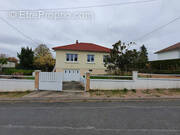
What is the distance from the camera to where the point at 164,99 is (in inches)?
233

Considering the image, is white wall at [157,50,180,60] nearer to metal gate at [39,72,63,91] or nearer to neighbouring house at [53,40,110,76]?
neighbouring house at [53,40,110,76]

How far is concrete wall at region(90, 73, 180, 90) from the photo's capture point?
7.84m

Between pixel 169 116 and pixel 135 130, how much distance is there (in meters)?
1.99

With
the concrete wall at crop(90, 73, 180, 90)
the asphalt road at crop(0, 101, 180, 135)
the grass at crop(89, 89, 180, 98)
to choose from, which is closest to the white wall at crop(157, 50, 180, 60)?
the concrete wall at crop(90, 73, 180, 90)

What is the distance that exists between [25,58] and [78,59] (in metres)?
23.2

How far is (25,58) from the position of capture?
30078mm

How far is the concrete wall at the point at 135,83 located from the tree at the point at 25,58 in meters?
30.2

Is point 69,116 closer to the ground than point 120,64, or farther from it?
closer to the ground

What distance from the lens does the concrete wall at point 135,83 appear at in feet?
25.7

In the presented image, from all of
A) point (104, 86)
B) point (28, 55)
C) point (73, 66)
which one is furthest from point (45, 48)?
point (104, 86)

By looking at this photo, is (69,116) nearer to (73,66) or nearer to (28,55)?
(73,66)

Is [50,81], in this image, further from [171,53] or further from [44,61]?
[171,53]

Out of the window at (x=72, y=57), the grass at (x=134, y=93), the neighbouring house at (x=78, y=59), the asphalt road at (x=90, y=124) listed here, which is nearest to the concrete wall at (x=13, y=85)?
the asphalt road at (x=90, y=124)

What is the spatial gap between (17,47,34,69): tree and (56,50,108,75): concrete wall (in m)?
19.9
